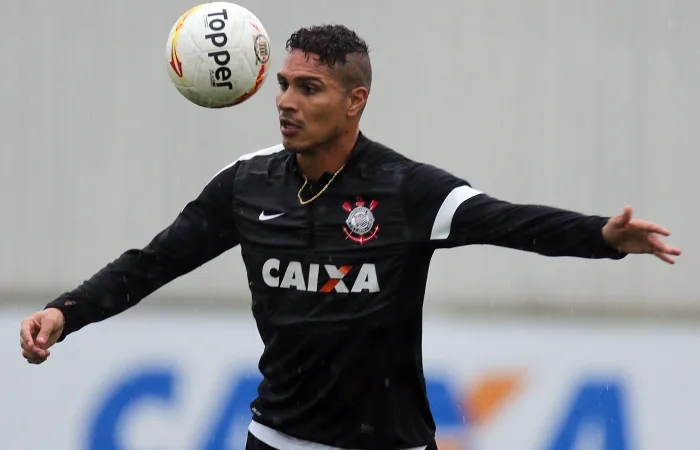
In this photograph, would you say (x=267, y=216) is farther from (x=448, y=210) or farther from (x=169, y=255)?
(x=448, y=210)

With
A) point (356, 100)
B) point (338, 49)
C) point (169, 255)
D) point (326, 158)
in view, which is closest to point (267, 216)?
point (326, 158)

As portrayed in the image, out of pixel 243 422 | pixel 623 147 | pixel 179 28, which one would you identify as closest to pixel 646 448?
pixel 623 147

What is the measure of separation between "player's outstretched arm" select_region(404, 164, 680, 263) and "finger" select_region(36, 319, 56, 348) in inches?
50.1

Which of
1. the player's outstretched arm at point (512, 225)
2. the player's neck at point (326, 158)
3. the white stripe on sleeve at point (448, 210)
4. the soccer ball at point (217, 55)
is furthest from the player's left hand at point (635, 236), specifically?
the soccer ball at point (217, 55)

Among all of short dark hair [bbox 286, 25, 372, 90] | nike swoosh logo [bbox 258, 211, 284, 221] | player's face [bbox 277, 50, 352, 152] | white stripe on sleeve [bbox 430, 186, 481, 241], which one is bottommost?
nike swoosh logo [bbox 258, 211, 284, 221]

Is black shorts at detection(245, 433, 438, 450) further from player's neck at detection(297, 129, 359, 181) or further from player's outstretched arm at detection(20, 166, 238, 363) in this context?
player's neck at detection(297, 129, 359, 181)

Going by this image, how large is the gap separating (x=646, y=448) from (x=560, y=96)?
2.08 m

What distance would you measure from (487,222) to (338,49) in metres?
0.83

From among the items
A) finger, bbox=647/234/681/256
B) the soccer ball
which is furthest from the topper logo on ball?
finger, bbox=647/234/681/256

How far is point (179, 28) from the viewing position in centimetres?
492

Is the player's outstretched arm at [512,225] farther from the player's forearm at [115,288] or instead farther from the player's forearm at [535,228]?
the player's forearm at [115,288]

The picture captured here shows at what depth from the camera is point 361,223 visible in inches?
173

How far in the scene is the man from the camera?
4320mm

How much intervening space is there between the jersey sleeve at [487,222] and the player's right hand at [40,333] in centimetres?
126
